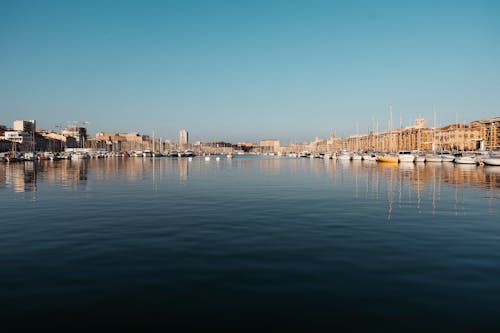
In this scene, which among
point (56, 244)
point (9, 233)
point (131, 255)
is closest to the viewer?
point (131, 255)

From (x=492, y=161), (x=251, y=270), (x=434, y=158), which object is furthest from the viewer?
(x=434, y=158)

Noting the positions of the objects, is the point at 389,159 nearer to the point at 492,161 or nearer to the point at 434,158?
the point at 434,158

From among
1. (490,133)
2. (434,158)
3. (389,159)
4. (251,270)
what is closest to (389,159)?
(389,159)

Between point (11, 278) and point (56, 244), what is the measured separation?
4.30 meters

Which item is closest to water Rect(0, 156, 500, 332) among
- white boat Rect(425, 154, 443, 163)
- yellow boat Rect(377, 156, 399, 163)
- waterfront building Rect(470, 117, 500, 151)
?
yellow boat Rect(377, 156, 399, 163)

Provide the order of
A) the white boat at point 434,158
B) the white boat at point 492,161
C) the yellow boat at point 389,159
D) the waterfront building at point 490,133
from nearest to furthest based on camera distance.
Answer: the white boat at point 492,161 → the yellow boat at point 389,159 → the white boat at point 434,158 → the waterfront building at point 490,133

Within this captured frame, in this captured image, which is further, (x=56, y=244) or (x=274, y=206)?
(x=274, y=206)

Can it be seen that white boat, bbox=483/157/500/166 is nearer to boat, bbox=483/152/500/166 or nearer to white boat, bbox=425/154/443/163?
boat, bbox=483/152/500/166

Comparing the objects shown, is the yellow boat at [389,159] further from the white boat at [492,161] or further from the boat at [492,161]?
the white boat at [492,161]

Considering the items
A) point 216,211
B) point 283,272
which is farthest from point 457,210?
point 283,272

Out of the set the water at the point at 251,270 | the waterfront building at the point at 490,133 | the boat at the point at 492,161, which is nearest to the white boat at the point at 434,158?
the boat at the point at 492,161

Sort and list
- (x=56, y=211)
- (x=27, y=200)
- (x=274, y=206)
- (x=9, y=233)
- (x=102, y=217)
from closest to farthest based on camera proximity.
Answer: (x=9, y=233), (x=102, y=217), (x=56, y=211), (x=274, y=206), (x=27, y=200)

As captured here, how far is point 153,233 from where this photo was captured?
56.4 ft

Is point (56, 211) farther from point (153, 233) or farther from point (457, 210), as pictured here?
point (457, 210)
